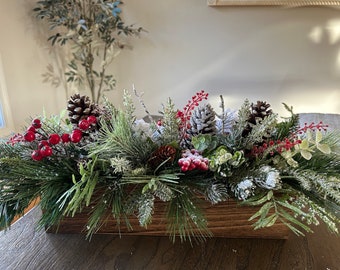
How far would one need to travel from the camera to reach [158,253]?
51 centimetres

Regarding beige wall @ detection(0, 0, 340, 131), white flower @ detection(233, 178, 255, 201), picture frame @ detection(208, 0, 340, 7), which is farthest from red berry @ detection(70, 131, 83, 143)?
picture frame @ detection(208, 0, 340, 7)

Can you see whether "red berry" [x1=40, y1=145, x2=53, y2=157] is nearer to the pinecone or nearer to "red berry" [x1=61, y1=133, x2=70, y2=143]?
"red berry" [x1=61, y1=133, x2=70, y2=143]

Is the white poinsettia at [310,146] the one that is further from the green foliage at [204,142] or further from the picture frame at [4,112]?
the picture frame at [4,112]

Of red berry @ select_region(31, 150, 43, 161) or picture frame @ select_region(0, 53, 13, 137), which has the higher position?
red berry @ select_region(31, 150, 43, 161)

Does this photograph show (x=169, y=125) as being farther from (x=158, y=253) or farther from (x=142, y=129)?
(x=158, y=253)

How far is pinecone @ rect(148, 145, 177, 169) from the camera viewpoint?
19.3 inches

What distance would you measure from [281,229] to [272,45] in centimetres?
202

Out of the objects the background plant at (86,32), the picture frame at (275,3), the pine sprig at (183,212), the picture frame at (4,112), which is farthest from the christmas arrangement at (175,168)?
the picture frame at (275,3)

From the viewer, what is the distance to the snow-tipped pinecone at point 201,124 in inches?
20.9

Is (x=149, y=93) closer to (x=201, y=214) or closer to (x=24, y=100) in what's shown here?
(x=24, y=100)

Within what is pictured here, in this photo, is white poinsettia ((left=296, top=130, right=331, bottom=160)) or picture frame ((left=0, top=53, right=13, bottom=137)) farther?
picture frame ((left=0, top=53, right=13, bottom=137))

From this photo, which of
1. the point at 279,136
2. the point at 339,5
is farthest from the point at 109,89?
the point at 279,136

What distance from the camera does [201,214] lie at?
458 millimetres

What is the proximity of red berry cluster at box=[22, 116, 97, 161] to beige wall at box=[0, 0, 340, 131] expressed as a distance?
5.47 ft
